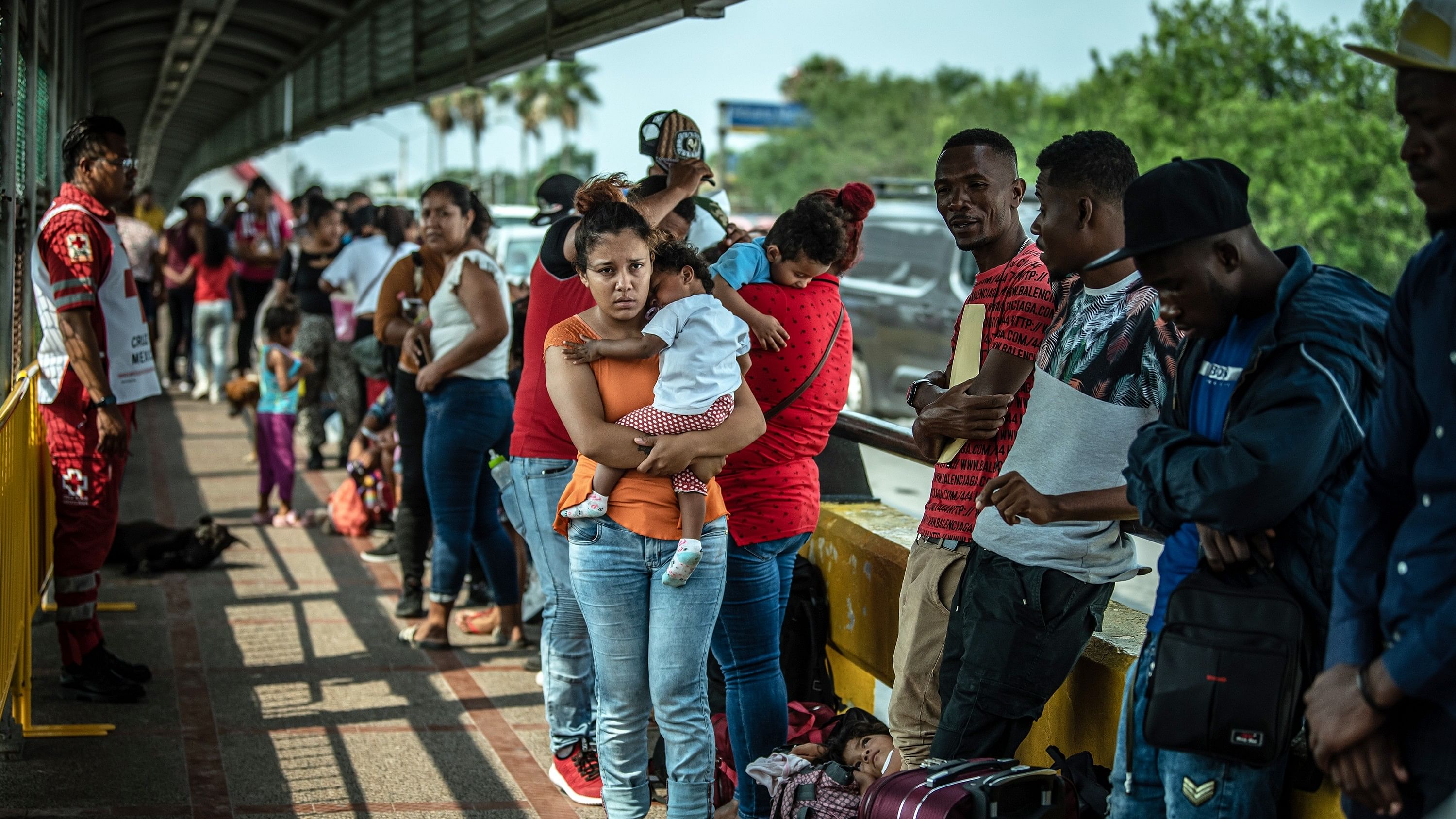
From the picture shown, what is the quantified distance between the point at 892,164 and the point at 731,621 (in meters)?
62.6

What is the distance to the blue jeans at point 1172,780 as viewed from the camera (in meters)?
2.43

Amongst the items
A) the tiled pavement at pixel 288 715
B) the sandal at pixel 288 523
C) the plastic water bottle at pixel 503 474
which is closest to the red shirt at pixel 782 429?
the plastic water bottle at pixel 503 474

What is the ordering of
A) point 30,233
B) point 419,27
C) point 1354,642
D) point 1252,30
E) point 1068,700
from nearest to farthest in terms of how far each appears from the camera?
point 1354,642, point 1068,700, point 30,233, point 419,27, point 1252,30

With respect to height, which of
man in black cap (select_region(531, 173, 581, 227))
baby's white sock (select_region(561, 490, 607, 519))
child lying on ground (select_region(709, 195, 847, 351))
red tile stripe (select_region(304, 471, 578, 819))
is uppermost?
man in black cap (select_region(531, 173, 581, 227))

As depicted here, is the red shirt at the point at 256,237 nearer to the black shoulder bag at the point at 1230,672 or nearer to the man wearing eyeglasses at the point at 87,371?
the man wearing eyeglasses at the point at 87,371

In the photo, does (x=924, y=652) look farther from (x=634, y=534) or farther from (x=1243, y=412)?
(x=1243, y=412)

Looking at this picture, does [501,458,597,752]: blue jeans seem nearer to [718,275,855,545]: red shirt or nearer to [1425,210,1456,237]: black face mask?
[718,275,855,545]: red shirt

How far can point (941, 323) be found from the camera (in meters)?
12.3

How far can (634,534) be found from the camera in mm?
3611

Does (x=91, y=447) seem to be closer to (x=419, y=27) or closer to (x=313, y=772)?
(x=313, y=772)

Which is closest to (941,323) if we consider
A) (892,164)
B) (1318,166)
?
(1318,166)

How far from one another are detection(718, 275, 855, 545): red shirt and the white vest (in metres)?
2.51

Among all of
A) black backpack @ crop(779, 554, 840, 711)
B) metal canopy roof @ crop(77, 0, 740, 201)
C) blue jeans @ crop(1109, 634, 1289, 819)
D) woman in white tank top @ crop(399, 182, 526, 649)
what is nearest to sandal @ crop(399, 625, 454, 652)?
woman in white tank top @ crop(399, 182, 526, 649)

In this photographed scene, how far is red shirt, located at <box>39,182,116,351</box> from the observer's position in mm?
4988
